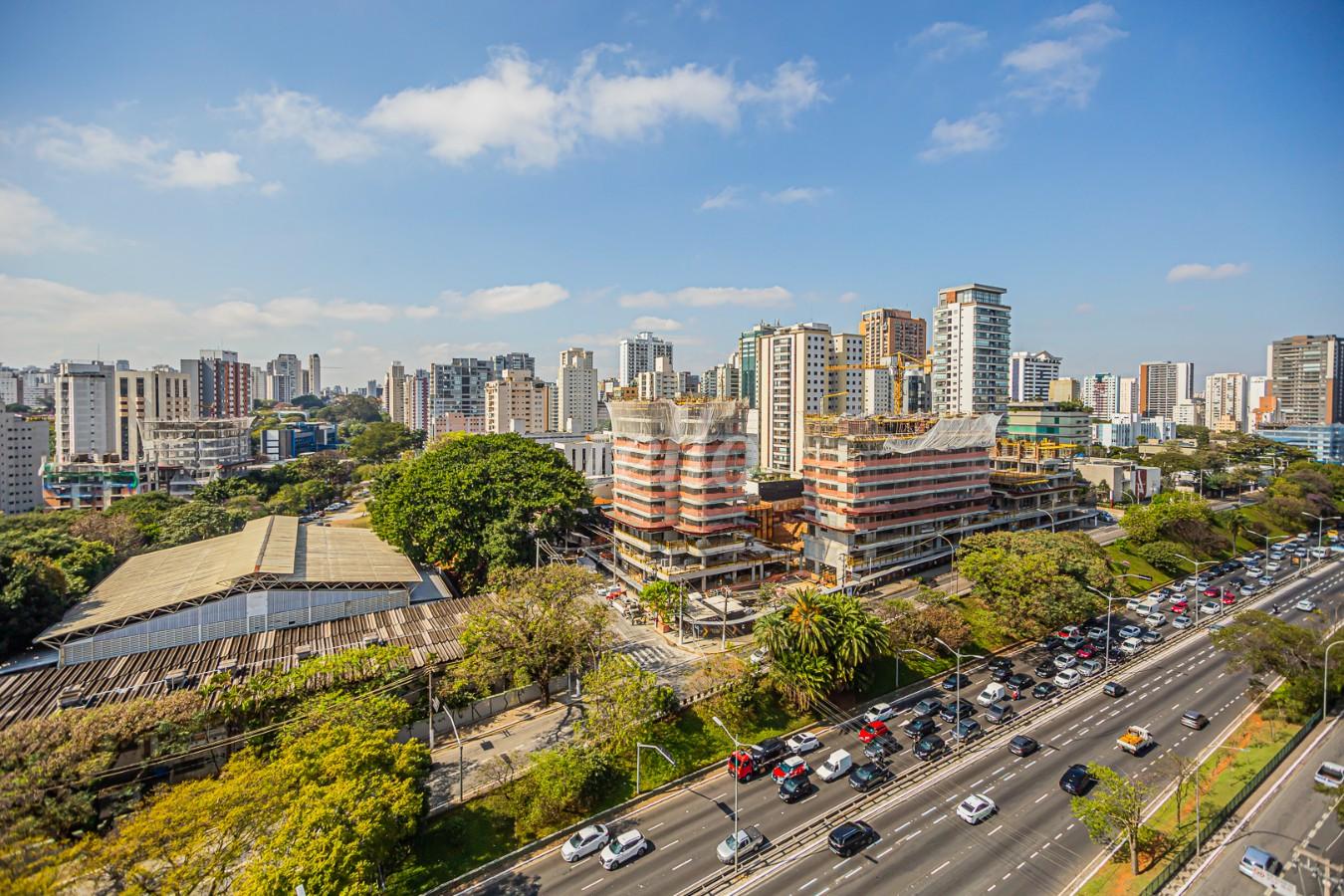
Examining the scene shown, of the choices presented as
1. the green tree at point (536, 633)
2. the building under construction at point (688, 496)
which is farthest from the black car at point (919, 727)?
the building under construction at point (688, 496)

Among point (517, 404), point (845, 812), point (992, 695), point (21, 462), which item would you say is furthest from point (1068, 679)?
point (21, 462)

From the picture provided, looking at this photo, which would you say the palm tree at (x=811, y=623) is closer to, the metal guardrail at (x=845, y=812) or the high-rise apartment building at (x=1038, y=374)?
the metal guardrail at (x=845, y=812)

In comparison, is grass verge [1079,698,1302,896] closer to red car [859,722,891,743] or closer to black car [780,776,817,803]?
black car [780,776,817,803]

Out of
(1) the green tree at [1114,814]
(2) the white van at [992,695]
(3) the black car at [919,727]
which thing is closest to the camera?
(1) the green tree at [1114,814]

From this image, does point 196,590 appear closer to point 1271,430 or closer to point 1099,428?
point 1099,428

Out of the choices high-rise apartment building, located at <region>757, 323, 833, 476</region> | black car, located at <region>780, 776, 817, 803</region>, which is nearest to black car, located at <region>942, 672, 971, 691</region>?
black car, located at <region>780, 776, 817, 803</region>

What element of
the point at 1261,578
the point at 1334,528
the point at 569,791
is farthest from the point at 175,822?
the point at 1334,528
